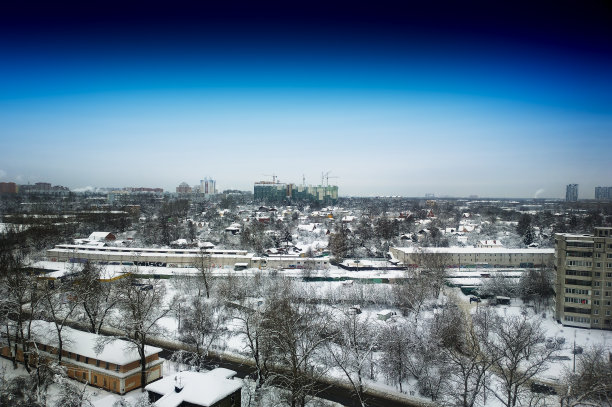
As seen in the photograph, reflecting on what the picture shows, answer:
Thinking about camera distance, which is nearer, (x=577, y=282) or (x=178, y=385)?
(x=178, y=385)

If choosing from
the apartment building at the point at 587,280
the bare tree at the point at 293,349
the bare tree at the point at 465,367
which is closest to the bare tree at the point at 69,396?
the bare tree at the point at 293,349

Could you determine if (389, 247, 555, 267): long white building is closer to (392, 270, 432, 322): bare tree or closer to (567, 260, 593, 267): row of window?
(392, 270, 432, 322): bare tree

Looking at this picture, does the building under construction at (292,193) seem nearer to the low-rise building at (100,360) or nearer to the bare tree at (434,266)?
the bare tree at (434,266)

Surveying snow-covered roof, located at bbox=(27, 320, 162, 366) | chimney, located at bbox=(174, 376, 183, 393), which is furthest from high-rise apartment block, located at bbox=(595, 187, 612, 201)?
snow-covered roof, located at bbox=(27, 320, 162, 366)

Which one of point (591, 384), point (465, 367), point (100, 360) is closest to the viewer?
point (591, 384)

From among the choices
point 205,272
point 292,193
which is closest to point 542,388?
point 205,272

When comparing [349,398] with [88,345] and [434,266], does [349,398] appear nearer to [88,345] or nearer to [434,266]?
[88,345]

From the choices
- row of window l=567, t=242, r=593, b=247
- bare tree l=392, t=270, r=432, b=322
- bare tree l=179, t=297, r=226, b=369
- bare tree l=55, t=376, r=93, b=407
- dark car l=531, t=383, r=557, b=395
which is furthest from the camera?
bare tree l=392, t=270, r=432, b=322
